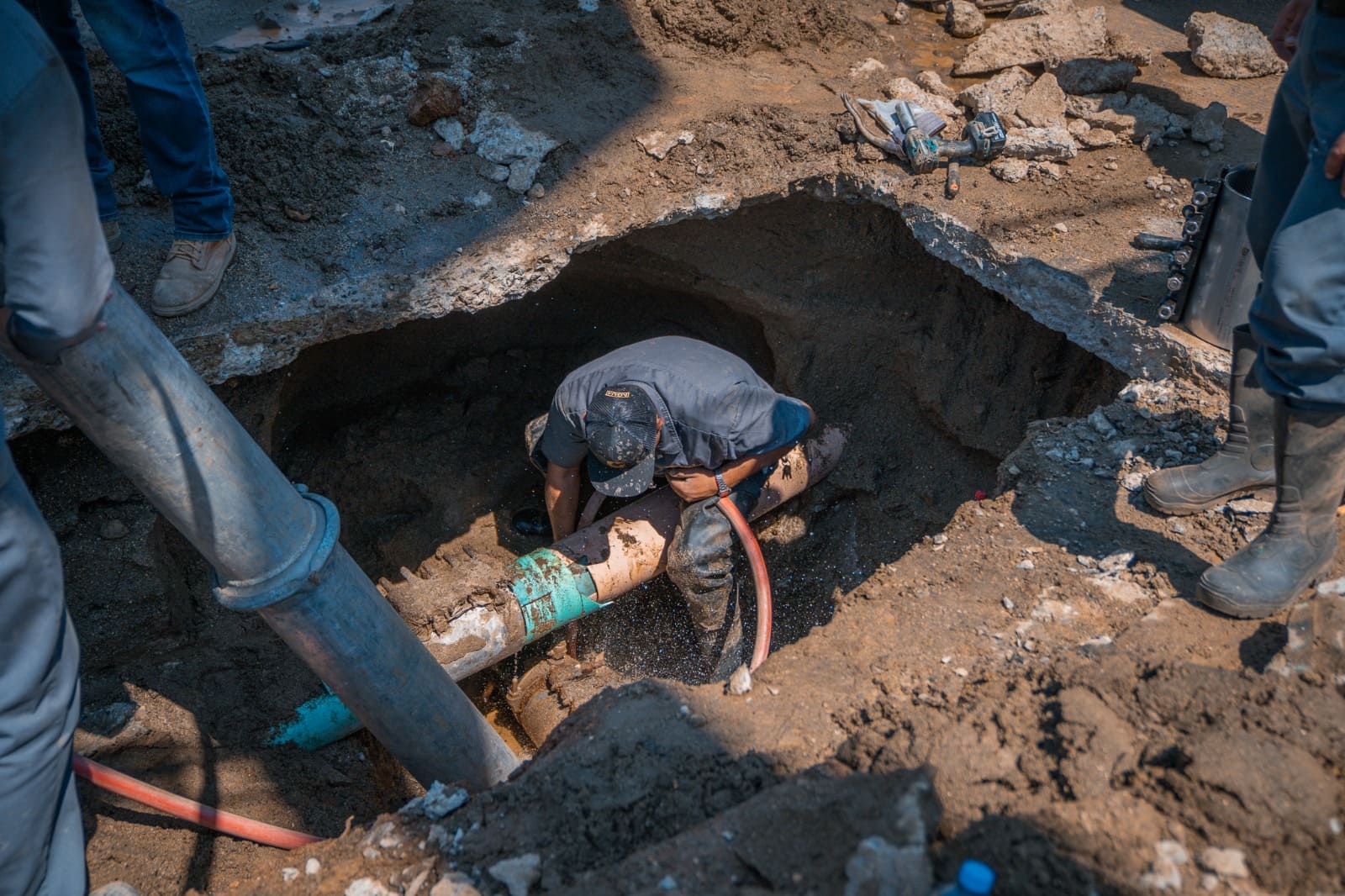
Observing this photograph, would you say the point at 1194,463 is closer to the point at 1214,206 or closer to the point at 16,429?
the point at 1214,206

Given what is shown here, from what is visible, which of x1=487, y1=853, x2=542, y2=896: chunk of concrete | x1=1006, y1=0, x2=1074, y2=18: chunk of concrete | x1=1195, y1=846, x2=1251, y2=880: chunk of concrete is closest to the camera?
x1=1195, y1=846, x2=1251, y2=880: chunk of concrete

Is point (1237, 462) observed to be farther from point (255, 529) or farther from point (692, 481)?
point (255, 529)

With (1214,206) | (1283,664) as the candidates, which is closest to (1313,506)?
(1283,664)

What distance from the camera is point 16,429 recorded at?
2986mm

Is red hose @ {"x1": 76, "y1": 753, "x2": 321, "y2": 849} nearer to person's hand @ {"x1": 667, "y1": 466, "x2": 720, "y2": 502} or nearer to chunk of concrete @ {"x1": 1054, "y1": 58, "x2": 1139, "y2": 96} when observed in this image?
person's hand @ {"x1": 667, "y1": 466, "x2": 720, "y2": 502}

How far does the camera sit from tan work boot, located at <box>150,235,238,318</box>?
10.4 feet

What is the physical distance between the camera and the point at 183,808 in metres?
2.67

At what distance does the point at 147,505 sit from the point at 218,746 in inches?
37.2

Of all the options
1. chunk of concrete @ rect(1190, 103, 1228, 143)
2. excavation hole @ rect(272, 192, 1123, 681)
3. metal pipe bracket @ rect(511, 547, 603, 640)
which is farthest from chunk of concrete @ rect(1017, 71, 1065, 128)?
metal pipe bracket @ rect(511, 547, 603, 640)

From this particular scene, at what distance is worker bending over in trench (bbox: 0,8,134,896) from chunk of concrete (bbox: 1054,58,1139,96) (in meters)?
4.28

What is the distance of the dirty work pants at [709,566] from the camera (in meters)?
3.91

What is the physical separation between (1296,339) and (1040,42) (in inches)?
124

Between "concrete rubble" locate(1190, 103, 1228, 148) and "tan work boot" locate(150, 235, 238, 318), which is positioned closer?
"tan work boot" locate(150, 235, 238, 318)

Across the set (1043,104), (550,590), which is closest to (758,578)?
(550,590)
